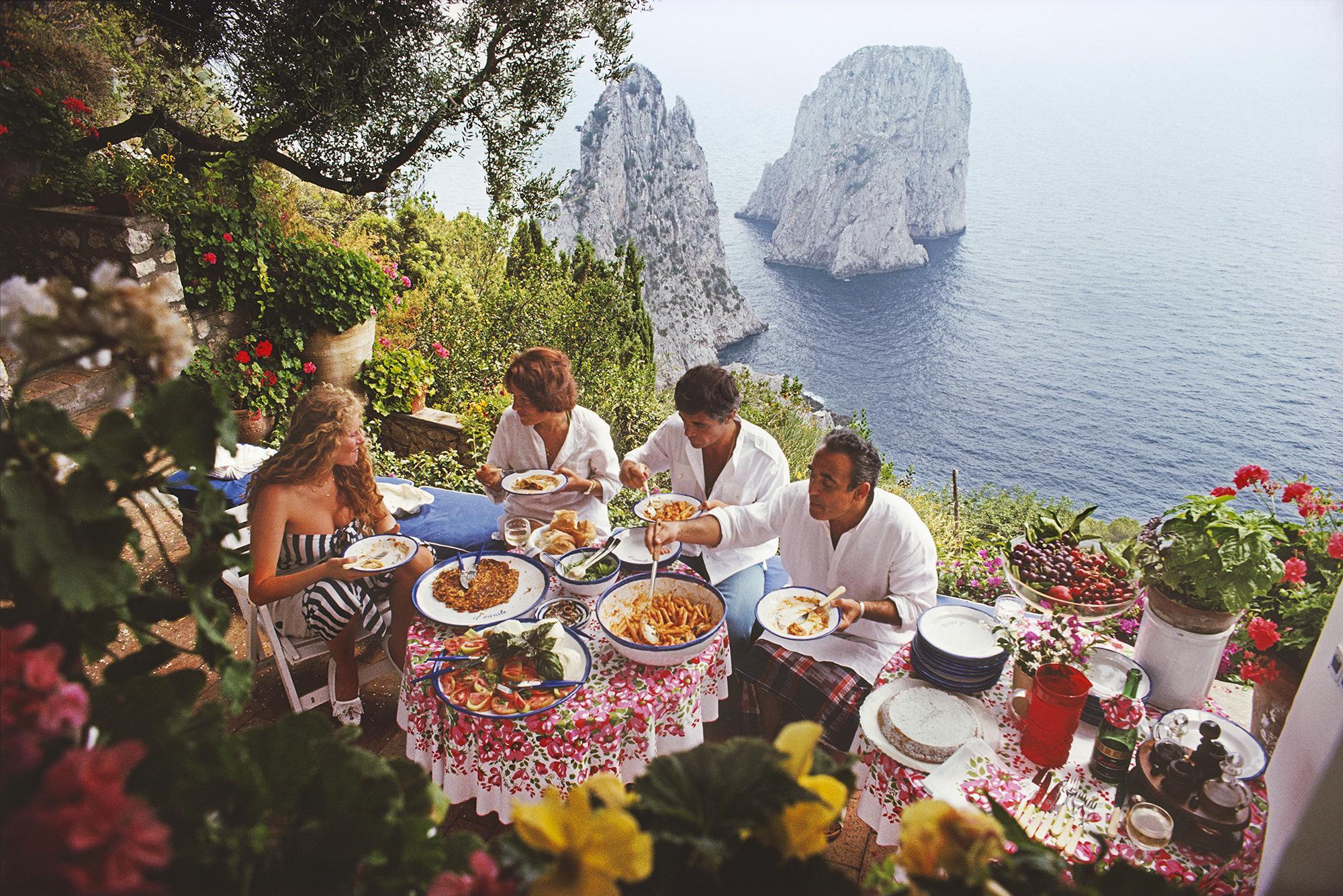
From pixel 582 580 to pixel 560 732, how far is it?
0.71 m

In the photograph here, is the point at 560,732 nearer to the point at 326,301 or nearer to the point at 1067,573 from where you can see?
the point at 1067,573

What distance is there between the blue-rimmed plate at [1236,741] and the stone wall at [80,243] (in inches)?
254

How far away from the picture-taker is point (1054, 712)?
193cm

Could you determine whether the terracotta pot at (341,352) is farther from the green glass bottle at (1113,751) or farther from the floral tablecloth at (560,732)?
the green glass bottle at (1113,751)

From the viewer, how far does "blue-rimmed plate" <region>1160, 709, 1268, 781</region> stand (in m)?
1.82

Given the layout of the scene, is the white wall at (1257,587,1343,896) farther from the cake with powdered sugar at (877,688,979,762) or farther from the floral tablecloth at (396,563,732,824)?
the floral tablecloth at (396,563,732,824)

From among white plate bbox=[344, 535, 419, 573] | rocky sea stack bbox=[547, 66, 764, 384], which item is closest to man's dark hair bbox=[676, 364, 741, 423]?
white plate bbox=[344, 535, 419, 573]

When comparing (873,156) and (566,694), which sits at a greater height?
(873,156)

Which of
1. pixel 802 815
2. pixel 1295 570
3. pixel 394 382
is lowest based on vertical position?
pixel 394 382

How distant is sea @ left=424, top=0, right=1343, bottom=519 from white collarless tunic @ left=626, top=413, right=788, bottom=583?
40424 millimetres

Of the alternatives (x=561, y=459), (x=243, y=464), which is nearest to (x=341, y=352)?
(x=243, y=464)

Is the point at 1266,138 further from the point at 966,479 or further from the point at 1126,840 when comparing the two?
the point at 1126,840

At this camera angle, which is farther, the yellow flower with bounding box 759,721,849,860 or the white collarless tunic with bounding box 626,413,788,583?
the white collarless tunic with bounding box 626,413,788,583

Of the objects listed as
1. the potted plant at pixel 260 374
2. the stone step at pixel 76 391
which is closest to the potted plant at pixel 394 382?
the potted plant at pixel 260 374
